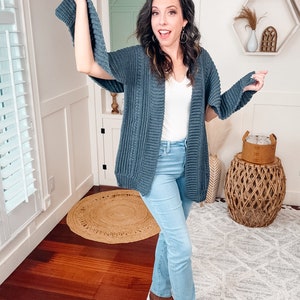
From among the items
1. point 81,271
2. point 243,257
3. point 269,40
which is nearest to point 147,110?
point 81,271

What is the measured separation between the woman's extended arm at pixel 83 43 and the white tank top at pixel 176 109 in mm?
304

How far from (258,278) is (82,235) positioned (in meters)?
1.21

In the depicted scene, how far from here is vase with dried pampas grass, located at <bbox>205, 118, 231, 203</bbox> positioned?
2.81 metres

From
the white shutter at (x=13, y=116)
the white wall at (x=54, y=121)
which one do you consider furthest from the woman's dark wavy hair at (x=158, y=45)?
the white wall at (x=54, y=121)

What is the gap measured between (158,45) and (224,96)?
0.37 m

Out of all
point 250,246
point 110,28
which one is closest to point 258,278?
point 250,246

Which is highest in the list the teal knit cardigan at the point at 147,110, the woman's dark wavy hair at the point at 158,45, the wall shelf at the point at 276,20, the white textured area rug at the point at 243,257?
the wall shelf at the point at 276,20

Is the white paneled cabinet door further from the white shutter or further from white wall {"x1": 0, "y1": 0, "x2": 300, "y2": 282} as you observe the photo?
the white shutter

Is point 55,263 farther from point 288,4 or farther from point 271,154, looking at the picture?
point 288,4

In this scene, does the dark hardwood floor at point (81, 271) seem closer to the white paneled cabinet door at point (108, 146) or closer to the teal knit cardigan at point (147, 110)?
the teal knit cardigan at point (147, 110)

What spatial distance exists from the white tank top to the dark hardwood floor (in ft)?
3.18

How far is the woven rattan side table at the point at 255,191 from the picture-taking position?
2500mm

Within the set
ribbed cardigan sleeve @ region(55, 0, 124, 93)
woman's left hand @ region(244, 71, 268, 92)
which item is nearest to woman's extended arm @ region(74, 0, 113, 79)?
ribbed cardigan sleeve @ region(55, 0, 124, 93)

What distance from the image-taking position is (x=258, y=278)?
205 cm
